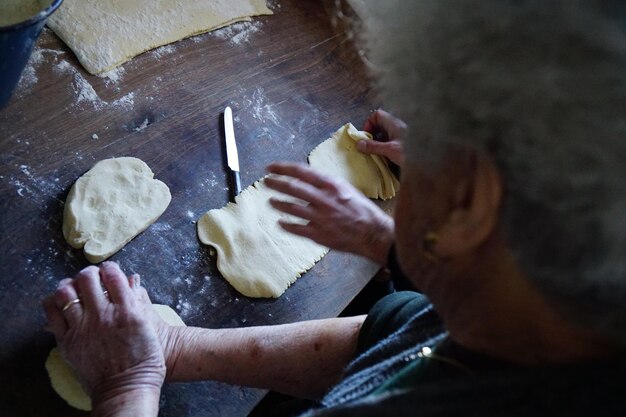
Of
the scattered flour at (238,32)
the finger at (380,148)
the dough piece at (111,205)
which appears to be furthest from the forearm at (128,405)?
the scattered flour at (238,32)

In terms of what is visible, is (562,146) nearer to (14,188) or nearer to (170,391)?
(170,391)

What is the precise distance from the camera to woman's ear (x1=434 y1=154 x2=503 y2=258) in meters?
0.47

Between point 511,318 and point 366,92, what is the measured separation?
101 centimetres

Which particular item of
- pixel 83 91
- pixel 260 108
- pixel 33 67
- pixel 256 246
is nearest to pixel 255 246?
pixel 256 246

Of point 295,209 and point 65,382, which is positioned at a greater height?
point 295,209

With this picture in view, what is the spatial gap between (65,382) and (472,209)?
683 millimetres

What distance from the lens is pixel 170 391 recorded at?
91cm

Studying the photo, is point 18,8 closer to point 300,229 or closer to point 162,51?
point 162,51

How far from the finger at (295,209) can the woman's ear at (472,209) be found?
0.38m

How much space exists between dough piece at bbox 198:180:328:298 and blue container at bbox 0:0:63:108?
0.40 metres

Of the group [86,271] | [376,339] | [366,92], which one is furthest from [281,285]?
[366,92]

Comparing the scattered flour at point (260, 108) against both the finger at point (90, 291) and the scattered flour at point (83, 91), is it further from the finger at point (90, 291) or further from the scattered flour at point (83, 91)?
the finger at point (90, 291)

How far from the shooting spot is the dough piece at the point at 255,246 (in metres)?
1.04

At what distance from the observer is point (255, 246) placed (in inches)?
43.0
